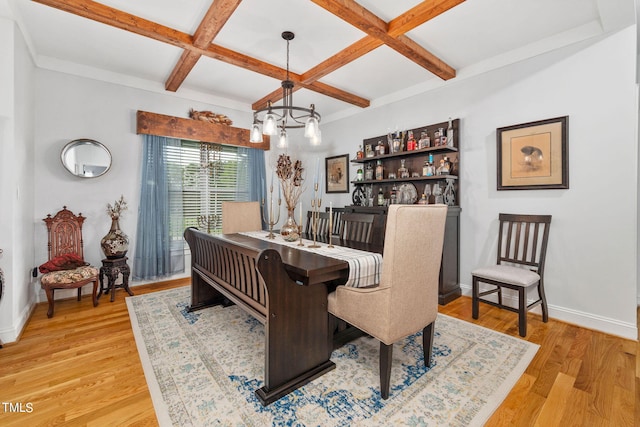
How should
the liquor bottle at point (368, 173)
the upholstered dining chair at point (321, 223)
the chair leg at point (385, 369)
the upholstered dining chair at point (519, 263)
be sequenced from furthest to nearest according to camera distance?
the liquor bottle at point (368, 173)
the upholstered dining chair at point (321, 223)
the upholstered dining chair at point (519, 263)
the chair leg at point (385, 369)

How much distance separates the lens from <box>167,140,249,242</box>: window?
4012 millimetres

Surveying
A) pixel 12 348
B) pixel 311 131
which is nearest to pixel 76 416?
pixel 12 348

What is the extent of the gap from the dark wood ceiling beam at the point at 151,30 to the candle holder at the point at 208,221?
7.06 ft

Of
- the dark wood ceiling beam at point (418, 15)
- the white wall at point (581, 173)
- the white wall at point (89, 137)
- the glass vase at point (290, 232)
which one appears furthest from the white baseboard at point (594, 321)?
the white wall at point (89, 137)

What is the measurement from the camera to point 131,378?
1843 mm

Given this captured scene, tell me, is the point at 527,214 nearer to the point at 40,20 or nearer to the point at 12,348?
the point at 12,348

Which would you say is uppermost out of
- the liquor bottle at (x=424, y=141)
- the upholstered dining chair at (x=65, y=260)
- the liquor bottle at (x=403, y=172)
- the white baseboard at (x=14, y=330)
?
the liquor bottle at (x=424, y=141)

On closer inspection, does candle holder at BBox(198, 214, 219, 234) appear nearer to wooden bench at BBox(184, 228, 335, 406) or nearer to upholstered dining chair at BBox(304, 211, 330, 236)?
upholstered dining chair at BBox(304, 211, 330, 236)

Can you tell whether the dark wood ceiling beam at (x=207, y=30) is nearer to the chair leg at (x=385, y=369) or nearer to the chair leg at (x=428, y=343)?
the chair leg at (x=385, y=369)

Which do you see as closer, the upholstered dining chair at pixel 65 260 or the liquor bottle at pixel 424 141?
the upholstered dining chair at pixel 65 260

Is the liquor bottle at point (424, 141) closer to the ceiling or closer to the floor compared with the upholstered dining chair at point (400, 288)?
closer to the ceiling

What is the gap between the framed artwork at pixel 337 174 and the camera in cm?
475

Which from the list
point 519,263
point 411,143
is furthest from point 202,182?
point 519,263

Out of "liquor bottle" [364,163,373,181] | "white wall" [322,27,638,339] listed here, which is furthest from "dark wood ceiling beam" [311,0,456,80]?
"liquor bottle" [364,163,373,181]
